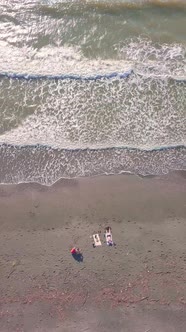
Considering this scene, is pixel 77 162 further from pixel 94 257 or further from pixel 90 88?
pixel 94 257

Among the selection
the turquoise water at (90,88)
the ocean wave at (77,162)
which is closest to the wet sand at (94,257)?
the ocean wave at (77,162)

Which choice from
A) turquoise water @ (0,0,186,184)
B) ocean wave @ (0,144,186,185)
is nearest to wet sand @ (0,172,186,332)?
ocean wave @ (0,144,186,185)

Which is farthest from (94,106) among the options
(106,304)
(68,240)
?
(106,304)

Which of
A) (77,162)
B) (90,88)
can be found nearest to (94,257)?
(77,162)

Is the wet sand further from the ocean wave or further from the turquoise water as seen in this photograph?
the turquoise water

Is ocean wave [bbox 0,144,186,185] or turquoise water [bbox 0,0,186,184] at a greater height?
turquoise water [bbox 0,0,186,184]

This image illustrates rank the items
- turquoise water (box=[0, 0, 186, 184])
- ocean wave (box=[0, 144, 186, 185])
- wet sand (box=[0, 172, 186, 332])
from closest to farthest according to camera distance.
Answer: wet sand (box=[0, 172, 186, 332]), ocean wave (box=[0, 144, 186, 185]), turquoise water (box=[0, 0, 186, 184])

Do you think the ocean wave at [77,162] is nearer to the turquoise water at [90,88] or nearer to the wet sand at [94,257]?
the turquoise water at [90,88]
